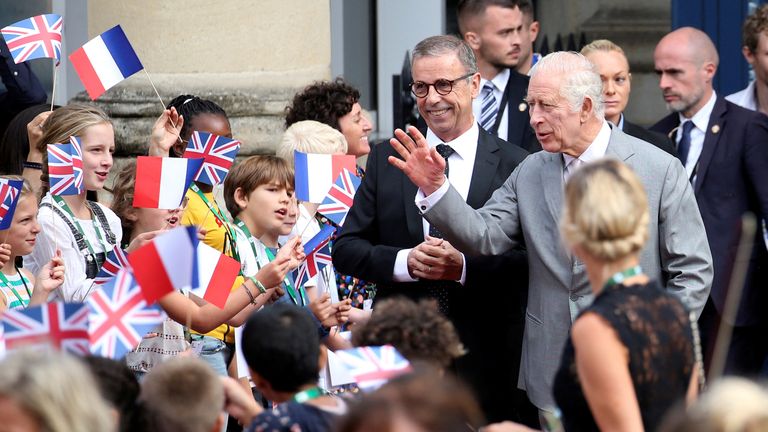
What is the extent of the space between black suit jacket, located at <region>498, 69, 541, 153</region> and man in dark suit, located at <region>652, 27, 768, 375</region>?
771mm

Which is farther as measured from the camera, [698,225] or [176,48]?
[176,48]

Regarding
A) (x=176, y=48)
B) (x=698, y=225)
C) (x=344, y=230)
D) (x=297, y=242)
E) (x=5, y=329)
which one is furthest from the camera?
(x=176, y=48)

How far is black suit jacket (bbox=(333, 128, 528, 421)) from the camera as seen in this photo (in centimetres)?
541

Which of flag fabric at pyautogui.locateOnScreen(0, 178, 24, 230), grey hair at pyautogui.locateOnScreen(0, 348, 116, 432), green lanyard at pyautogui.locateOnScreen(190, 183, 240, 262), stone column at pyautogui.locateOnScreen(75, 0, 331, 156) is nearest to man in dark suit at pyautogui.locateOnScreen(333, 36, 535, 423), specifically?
green lanyard at pyautogui.locateOnScreen(190, 183, 240, 262)

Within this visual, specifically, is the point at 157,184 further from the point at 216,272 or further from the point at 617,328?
the point at 617,328

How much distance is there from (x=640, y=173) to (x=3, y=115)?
4.35m

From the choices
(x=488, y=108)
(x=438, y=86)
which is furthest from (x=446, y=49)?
(x=488, y=108)

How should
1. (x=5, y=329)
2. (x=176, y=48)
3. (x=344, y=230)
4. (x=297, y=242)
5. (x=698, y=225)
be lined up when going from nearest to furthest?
(x=5, y=329) → (x=698, y=225) → (x=297, y=242) → (x=344, y=230) → (x=176, y=48)

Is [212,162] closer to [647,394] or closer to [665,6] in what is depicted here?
[647,394]

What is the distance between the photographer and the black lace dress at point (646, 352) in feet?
11.3

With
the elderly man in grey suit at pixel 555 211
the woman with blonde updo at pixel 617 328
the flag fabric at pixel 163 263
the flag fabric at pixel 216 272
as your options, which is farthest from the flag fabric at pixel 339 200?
the woman with blonde updo at pixel 617 328

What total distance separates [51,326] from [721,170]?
395 cm

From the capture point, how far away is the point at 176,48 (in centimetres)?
780

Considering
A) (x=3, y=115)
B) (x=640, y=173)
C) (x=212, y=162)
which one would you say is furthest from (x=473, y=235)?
(x=3, y=115)
